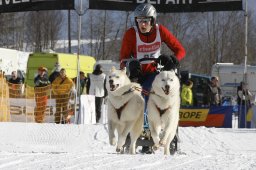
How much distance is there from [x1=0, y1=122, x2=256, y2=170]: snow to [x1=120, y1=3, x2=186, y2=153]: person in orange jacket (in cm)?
98

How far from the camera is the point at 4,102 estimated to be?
1321 cm

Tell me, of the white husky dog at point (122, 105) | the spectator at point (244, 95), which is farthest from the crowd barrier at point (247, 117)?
the white husky dog at point (122, 105)

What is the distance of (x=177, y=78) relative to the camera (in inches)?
243

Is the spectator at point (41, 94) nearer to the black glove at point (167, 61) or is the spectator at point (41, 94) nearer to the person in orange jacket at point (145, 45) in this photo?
the person in orange jacket at point (145, 45)

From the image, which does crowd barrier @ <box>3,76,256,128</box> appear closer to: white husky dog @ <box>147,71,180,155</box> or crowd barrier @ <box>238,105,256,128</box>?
crowd barrier @ <box>238,105,256,128</box>

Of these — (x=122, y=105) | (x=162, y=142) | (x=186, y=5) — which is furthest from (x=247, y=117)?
(x=122, y=105)

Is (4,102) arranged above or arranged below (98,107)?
above

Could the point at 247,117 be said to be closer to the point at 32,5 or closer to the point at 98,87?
the point at 98,87

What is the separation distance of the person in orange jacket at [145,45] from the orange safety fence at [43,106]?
642cm

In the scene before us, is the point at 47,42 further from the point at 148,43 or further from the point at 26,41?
the point at 148,43

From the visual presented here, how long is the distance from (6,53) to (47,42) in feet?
51.6

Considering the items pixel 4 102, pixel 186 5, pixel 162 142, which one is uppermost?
pixel 186 5

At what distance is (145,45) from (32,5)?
759 centimetres

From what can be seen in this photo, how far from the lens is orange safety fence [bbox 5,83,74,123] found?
42.7 feet
